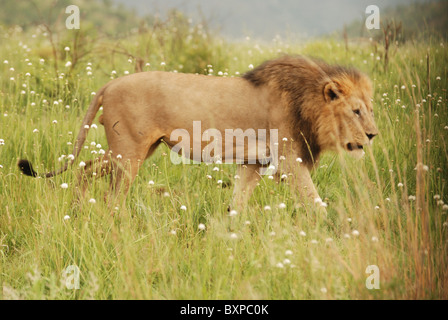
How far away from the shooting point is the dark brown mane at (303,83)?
14.7ft

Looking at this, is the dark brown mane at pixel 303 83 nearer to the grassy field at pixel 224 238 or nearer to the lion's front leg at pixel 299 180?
the lion's front leg at pixel 299 180

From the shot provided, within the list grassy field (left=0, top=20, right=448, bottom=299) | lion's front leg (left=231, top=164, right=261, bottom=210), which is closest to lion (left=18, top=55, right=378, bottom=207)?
lion's front leg (left=231, top=164, right=261, bottom=210)

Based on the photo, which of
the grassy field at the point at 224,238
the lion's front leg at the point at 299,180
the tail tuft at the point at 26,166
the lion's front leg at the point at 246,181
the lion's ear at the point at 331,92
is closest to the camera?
the grassy field at the point at 224,238

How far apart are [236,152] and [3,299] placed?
2163mm

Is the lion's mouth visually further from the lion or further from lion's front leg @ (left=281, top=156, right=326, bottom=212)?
lion's front leg @ (left=281, top=156, right=326, bottom=212)

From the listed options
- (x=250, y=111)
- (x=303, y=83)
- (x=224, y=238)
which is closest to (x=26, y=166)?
(x=224, y=238)

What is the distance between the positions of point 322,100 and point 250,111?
62cm

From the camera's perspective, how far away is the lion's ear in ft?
14.5

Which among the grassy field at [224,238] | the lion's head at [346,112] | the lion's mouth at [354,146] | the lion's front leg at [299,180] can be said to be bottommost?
the grassy field at [224,238]

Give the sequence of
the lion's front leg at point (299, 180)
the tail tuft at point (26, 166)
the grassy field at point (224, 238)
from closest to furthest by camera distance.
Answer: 1. the grassy field at point (224, 238)
2. the tail tuft at point (26, 166)
3. the lion's front leg at point (299, 180)

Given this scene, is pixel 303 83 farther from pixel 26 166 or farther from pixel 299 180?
pixel 26 166

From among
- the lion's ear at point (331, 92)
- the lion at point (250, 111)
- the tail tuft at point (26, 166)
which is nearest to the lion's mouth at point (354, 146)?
the lion at point (250, 111)

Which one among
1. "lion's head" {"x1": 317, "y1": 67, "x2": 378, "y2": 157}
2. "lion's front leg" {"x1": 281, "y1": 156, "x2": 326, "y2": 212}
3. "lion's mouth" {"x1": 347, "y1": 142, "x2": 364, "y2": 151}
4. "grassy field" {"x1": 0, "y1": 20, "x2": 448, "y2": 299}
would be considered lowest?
"grassy field" {"x1": 0, "y1": 20, "x2": 448, "y2": 299}

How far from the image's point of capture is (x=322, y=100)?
4.49 metres
